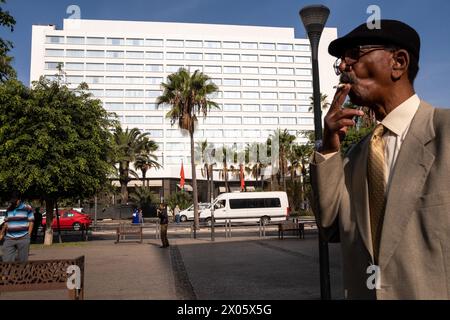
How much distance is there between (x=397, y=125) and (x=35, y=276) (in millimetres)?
5348

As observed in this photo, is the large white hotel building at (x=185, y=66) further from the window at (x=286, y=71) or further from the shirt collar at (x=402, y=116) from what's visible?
the shirt collar at (x=402, y=116)

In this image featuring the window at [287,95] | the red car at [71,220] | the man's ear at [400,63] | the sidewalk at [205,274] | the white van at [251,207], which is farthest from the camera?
the window at [287,95]

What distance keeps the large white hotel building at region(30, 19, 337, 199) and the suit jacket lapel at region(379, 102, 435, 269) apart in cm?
7320

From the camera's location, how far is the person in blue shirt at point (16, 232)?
814 cm

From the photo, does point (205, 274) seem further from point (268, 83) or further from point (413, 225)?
point (268, 83)

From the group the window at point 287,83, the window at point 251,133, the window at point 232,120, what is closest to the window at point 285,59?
the window at point 287,83

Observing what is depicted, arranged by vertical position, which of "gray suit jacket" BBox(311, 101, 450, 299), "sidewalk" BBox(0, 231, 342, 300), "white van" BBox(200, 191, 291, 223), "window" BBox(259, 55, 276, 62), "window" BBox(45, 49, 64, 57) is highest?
"window" BBox(259, 55, 276, 62)

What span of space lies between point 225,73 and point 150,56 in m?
14.7

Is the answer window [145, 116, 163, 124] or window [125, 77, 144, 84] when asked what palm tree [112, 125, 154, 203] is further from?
window [125, 77, 144, 84]

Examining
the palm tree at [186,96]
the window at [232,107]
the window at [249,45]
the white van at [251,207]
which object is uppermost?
the window at [249,45]

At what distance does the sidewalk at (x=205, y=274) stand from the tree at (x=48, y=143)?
10.5ft

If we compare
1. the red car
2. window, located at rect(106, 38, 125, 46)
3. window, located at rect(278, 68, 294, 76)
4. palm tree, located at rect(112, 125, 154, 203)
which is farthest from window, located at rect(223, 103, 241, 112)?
the red car

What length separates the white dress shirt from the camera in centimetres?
159

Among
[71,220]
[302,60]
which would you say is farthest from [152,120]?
[71,220]
